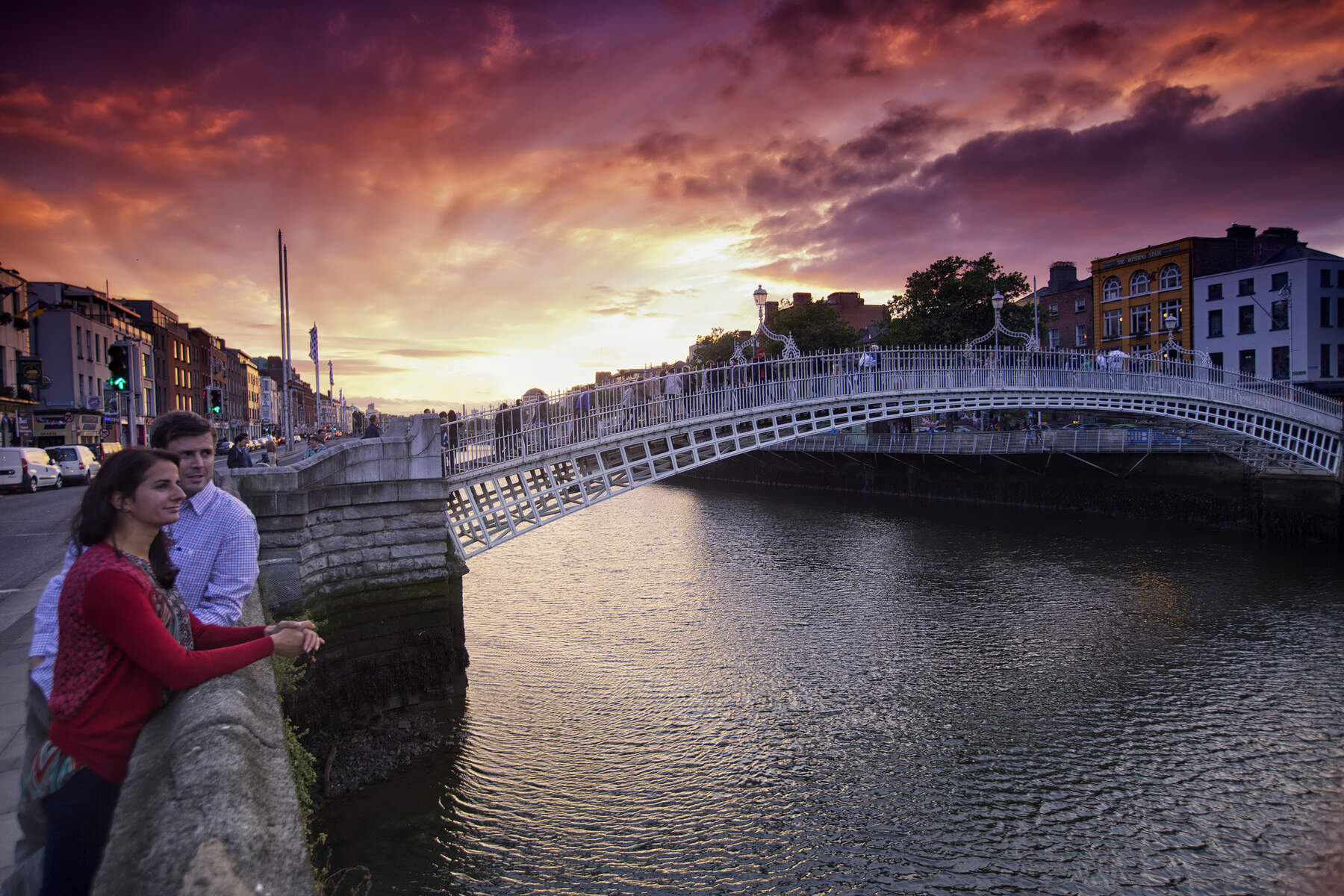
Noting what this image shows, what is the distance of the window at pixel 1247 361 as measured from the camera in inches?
1507

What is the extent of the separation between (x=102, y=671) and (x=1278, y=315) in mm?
46001

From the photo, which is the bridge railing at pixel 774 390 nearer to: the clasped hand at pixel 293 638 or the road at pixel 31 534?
the road at pixel 31 534

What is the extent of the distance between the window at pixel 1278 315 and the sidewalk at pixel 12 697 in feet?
147

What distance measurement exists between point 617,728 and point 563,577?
9.67 meters

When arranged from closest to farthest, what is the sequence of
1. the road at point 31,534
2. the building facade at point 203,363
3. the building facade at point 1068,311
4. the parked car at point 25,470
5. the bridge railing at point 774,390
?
the road at point 31,534, the bridge railing at point 774,390, the parked car at point 25,470, the building facade at point 1068,311, the building facade at point 203,363

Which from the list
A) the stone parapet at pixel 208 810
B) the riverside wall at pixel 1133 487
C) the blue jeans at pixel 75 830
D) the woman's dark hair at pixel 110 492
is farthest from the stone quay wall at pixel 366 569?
the riverside wall at pixel 1133 487

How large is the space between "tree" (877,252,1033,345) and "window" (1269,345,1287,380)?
10.4 metres

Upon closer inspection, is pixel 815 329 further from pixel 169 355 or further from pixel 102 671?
pixel 169 355

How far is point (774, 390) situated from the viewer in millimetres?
17688

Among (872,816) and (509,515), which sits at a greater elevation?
(509,515)

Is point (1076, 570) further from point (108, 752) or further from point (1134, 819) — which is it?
point (108, 752)

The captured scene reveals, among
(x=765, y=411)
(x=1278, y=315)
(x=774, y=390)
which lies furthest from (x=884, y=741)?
(x=1278, y=315)

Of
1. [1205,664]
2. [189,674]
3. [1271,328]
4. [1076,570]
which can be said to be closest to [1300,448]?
[1076,570]

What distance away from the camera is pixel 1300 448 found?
2639 centimetres
